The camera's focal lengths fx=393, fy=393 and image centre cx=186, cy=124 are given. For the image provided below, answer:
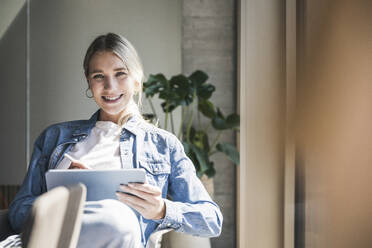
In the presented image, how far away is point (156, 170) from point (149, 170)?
27mm

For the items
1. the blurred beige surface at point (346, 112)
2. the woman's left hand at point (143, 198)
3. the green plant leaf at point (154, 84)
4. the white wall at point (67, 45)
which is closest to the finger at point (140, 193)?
the woman's left hand at point (143, 198)

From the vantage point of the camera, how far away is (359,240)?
A: 0.41 ft

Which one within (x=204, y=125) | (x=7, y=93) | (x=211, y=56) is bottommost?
(x=204, y=125)

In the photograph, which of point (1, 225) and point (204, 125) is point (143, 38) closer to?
point (204, 125)

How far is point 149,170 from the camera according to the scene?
151 centimetres

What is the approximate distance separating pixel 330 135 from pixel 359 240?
3cm

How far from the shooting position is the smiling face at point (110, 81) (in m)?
1.62

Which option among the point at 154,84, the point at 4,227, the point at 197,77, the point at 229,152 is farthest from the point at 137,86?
the point at 229,152

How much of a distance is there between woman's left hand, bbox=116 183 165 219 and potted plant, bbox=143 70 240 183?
1403 mm

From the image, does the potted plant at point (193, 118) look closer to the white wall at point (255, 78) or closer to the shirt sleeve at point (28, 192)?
the white wall at point (255, 78)

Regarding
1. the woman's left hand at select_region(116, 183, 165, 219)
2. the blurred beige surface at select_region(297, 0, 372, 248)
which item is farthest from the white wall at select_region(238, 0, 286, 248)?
the blurred beige surface at select_region(297, 0, 372, 248)

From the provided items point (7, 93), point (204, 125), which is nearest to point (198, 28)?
point (204, 125)

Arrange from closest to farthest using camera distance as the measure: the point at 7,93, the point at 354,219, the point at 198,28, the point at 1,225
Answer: the point at 354,219
the point at 1,225
the point at 7,93
the point at 198,28

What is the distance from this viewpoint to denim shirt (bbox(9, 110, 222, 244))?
1397mm
